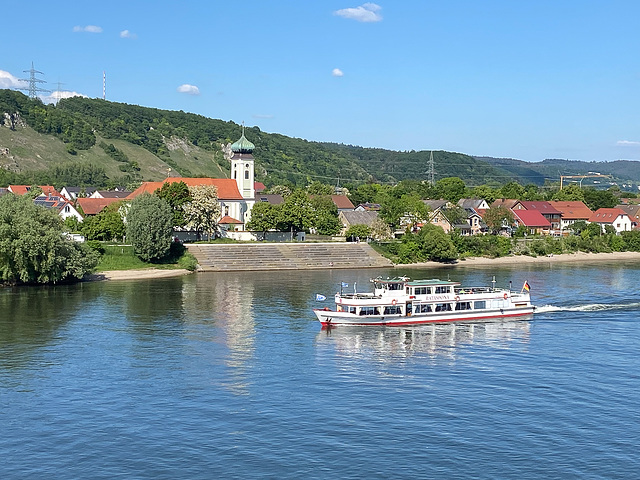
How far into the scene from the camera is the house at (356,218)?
12425cm

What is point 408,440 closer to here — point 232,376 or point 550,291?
point 232,376

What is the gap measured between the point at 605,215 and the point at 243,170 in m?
72.6

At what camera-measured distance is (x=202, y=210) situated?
105938 mm

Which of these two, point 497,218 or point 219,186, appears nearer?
point 219,186

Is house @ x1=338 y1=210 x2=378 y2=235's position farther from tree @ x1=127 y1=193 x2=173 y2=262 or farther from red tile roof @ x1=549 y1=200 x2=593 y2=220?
red tile roof @ x1=549 y1=200 x2=593 y2=220

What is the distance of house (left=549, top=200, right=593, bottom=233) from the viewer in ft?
486

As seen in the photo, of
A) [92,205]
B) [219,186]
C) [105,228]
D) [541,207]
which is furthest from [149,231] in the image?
[541,207]

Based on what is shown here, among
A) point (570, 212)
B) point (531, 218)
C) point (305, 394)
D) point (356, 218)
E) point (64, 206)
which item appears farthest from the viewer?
point (570, 212)

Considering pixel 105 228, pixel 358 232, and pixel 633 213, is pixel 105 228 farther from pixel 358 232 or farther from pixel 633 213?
pixel 633 213

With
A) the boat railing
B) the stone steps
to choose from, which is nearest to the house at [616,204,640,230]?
the stone steps

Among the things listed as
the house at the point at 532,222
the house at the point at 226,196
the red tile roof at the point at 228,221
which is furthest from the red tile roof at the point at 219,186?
the house at the point at 532,222

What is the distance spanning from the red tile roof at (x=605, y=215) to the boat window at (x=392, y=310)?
100752mm

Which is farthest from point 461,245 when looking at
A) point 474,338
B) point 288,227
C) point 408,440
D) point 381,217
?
point 408,440

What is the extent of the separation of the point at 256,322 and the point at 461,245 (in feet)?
198
